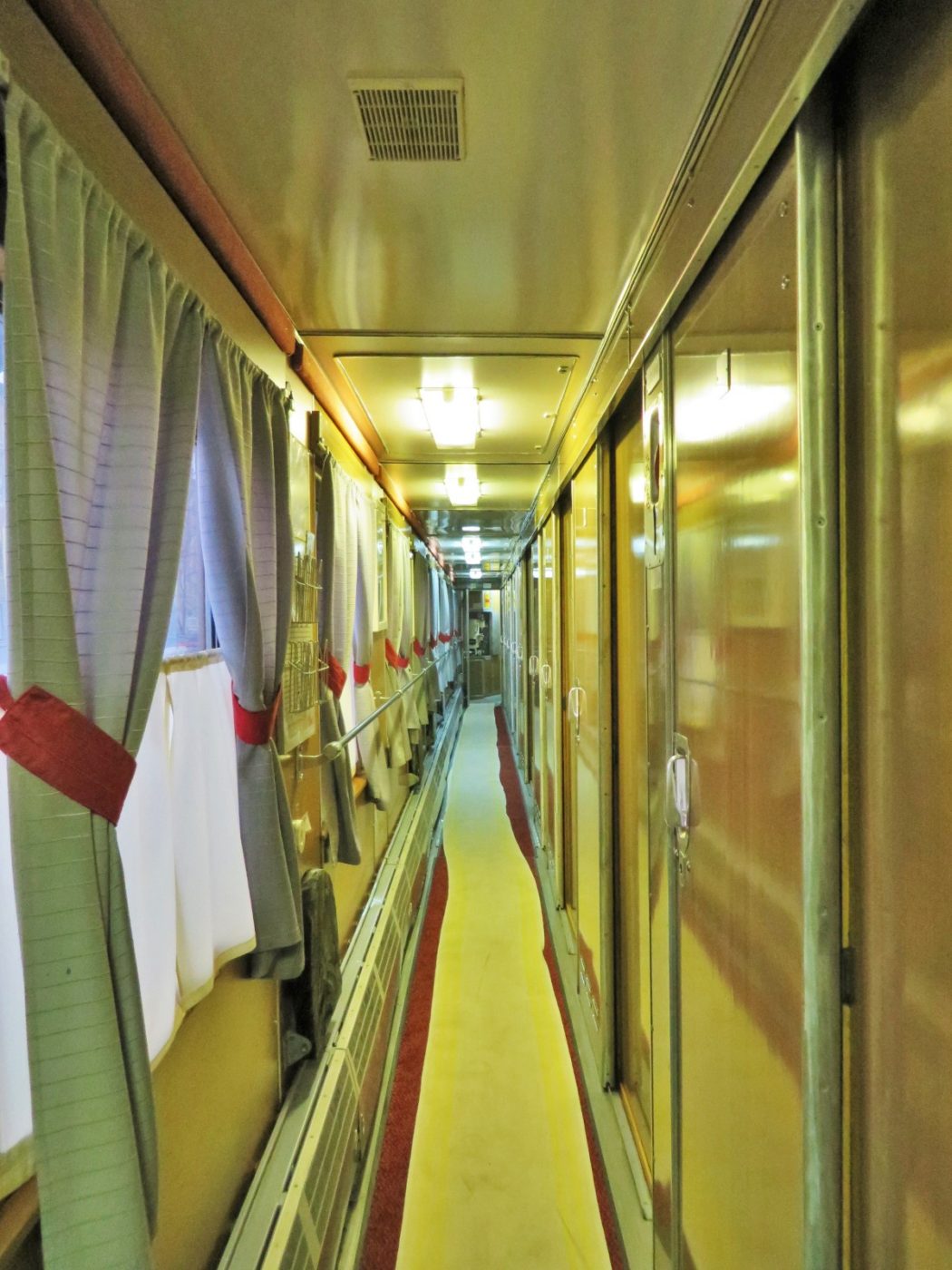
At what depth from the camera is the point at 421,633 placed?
238 inches

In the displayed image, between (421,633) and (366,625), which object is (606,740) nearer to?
(366,625)

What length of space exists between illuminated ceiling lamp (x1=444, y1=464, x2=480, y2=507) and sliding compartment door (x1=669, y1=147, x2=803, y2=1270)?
7.50 feet

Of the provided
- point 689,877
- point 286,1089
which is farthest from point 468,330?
point 286,1089

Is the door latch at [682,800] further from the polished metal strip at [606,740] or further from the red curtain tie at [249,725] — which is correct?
the red curtain tie at [249,725]

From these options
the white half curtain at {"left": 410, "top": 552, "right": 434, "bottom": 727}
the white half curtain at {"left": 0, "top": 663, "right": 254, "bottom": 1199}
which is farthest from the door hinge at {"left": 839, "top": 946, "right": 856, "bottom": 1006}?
the white half curtain at {"left": 410, "top": 552, "right": 434, "bottom": 727}

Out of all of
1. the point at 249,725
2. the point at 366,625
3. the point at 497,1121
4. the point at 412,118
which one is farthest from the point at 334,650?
the point at 497,1121

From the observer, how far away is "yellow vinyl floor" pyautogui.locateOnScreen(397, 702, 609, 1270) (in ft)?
5.07

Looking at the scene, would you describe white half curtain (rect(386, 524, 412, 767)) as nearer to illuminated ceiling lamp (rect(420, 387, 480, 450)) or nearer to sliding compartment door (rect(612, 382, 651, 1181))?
illuminated ceiling lamp (rect(420, 387, 480, 450))

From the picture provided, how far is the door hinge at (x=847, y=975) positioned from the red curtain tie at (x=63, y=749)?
0.95m

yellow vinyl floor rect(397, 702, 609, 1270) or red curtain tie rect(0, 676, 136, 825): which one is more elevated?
red curtain tie rect(0, 676, 136, 825)

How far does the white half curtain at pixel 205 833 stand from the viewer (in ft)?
3.58

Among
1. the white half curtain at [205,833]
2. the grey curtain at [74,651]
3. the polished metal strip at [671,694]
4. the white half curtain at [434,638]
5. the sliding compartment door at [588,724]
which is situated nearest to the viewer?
the grey curtain at [74,651]

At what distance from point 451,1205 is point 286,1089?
59cm

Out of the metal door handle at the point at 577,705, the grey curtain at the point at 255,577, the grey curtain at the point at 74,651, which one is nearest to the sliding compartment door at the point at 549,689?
the metal door handle at the point at 577,705
